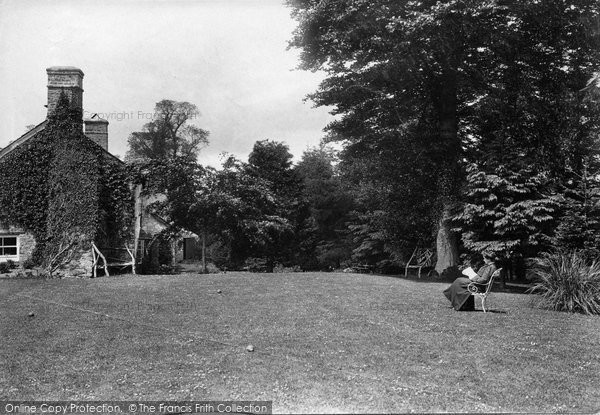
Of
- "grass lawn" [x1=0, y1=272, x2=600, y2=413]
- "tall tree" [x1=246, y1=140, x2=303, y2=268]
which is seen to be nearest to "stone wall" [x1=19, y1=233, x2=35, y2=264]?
"grass lawn" [x1=0, y1=272, x2=600, y2=413]

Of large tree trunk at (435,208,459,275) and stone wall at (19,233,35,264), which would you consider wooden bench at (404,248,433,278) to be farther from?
stone wall at (19,233,35,264)

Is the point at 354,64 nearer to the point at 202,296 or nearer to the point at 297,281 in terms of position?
the point at 297,281

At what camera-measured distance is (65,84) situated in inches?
687

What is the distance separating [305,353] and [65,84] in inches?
593

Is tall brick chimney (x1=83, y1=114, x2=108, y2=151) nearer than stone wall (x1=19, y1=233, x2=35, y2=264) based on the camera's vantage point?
No

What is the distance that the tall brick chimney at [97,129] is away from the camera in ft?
70.0

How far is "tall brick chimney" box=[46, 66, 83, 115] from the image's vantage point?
1725 cm

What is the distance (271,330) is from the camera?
27.1 feet

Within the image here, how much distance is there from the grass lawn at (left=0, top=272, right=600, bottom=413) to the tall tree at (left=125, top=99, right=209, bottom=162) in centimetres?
393

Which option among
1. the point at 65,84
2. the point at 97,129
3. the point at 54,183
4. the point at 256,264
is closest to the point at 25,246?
the point at 54,183

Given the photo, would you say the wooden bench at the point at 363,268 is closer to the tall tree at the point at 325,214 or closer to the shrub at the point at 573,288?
the tall tree at the point at 325,214

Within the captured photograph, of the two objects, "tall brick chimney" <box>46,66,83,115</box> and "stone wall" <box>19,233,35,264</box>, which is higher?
"tall brick chimney" <box>46,66,83,115</box>

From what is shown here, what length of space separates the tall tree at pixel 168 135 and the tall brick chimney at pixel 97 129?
128 inches

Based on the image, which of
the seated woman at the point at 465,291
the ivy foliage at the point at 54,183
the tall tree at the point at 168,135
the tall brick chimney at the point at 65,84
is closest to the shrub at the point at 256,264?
the ivy foliage at the point at 54,183
